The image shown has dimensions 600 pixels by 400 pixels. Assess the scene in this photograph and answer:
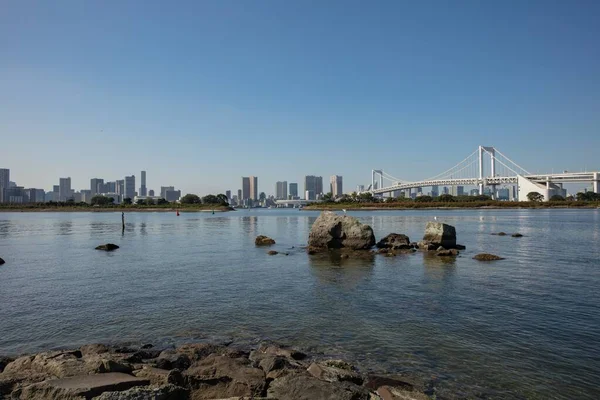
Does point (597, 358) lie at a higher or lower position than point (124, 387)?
lower

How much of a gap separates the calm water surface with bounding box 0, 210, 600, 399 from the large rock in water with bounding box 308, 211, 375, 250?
19.3 ft

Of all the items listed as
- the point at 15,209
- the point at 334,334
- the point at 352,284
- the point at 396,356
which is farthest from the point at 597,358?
the point at 15,209

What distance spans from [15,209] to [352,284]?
7294 inches

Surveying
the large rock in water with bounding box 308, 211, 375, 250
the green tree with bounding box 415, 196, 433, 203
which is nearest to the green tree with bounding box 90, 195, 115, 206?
the green tree with bounding box 415, 196, 433, 203

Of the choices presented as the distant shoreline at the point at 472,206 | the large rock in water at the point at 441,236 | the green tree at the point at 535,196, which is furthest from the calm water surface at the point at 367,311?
the green tree at the point at 535,196

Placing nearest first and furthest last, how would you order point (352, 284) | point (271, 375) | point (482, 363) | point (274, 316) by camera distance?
point (271, 375) < point (482, 363) < point (274, 316) < point (352, 284)

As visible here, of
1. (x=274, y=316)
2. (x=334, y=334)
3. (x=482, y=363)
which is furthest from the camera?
(x=274, y=316)

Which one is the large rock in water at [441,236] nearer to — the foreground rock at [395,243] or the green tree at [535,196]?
the foreground rock at [395,243]

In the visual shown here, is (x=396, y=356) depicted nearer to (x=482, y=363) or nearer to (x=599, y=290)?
(x=482, y=363)

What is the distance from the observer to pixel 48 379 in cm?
666

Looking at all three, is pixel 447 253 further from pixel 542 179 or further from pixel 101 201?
pixel 101 201

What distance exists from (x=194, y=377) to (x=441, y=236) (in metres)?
24.2

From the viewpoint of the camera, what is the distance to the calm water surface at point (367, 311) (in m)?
8.20

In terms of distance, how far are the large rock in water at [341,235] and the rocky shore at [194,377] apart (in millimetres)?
20699
